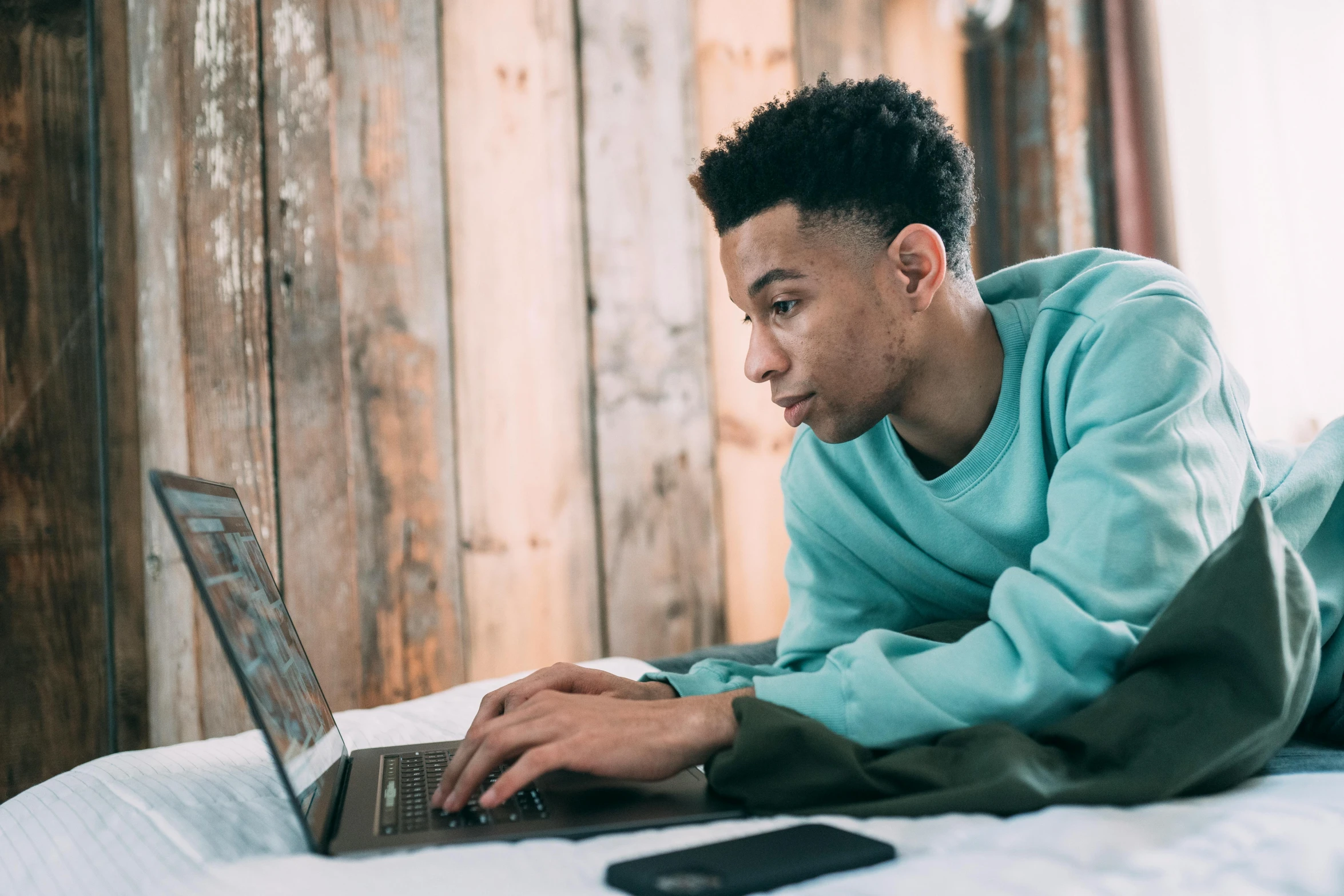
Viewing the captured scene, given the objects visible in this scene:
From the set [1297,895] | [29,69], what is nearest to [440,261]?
[29,69]

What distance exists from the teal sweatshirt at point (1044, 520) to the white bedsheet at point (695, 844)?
5.0 inches

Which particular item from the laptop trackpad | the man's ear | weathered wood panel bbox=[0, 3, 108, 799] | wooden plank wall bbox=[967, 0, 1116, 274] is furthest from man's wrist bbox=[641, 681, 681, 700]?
wooden plank wall bbox=[967, 0, 1116, 274]

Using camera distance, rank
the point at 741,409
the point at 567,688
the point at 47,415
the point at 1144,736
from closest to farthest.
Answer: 1. the point at 1144,736
2. the point at 567,688
3. the point at 47,415
4. the point at 741,409

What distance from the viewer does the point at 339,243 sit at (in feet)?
5.54

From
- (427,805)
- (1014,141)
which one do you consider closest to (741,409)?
(1014,141)

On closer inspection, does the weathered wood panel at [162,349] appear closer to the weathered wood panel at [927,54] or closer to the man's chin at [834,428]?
the man's chin at [834,428]

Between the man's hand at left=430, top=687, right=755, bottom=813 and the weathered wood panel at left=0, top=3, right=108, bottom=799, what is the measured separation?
42.4 inches

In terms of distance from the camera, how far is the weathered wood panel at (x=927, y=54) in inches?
93.0

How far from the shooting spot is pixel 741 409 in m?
2.10

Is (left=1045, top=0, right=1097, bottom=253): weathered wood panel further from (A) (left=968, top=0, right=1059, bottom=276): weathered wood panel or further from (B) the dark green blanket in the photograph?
(B) the dark green blanket

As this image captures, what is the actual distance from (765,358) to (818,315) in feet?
0.24

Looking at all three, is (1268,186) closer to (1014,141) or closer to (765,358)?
(1014,141)

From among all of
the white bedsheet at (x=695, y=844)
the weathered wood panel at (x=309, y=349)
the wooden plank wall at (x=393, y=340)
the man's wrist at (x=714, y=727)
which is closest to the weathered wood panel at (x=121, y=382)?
the wooden plank wall at (x=393, y=340)

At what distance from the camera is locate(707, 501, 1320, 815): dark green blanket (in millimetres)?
698
